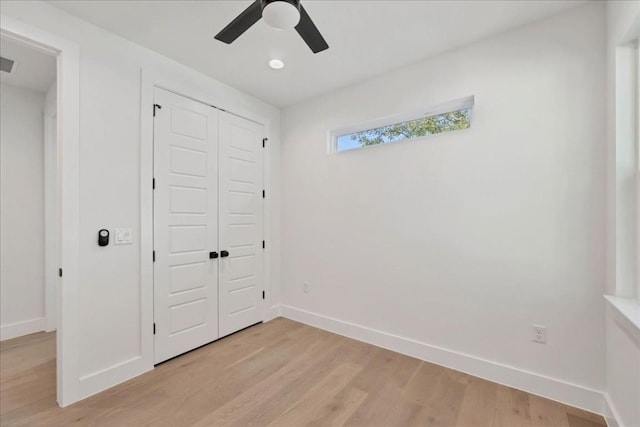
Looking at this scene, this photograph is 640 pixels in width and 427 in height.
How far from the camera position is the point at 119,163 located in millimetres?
2246

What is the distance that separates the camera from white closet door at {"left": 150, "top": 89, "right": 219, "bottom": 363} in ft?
8.18

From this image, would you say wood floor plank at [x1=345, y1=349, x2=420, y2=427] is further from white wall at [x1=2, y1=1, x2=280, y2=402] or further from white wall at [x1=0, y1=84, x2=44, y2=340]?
white wall at [x1=0, y1=84, x2=44, y2=340]

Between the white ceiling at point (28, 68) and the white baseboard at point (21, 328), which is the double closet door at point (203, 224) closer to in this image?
the white ceiling at point (28, 68)

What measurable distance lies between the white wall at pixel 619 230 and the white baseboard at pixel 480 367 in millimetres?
162

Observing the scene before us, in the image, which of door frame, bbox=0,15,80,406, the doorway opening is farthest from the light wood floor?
the doorway opening

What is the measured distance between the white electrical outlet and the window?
164 centimetres

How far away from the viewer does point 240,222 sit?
3207 mm

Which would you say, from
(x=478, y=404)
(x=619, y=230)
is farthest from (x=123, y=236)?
(x=619, y=230)

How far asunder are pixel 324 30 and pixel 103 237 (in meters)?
2.32

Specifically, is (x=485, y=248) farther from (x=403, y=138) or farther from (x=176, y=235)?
(x=176, y=235)

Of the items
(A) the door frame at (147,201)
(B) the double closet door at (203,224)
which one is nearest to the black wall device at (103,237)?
(A) the door frame at (147,201)

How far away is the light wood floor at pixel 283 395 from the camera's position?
5.87ft

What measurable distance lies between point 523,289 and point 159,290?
9.74 ft

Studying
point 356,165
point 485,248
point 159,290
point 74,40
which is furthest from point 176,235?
point 485,248
